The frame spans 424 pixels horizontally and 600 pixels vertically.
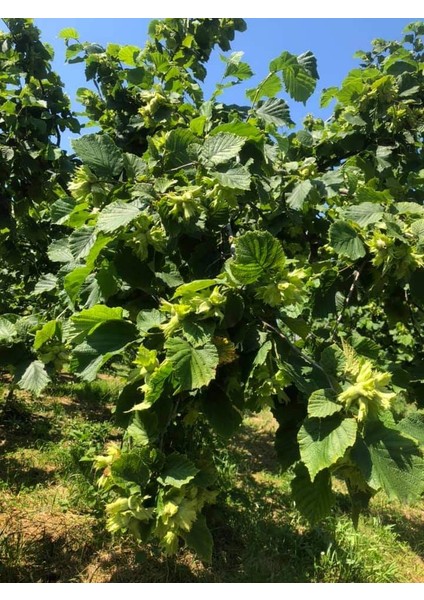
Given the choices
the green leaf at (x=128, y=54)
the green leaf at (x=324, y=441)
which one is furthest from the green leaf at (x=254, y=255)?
the green leaf at (x=128, y=54)

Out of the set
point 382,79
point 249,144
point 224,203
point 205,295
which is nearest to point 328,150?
point 382,79

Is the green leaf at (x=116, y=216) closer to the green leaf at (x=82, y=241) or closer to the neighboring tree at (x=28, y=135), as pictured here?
the green leaf at (x=82, y=241)

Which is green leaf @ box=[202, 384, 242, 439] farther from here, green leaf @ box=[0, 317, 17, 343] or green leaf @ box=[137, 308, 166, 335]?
green leaf @ box=[0, 317, 17, 343]

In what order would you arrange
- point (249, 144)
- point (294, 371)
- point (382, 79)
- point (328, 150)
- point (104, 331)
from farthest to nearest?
point (328, 150), point (382, 79), point (249, 144), point (104, 331), point (294, 371)

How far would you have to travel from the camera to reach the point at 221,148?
1.45 meters

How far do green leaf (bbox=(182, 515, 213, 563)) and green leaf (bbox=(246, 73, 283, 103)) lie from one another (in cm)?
161

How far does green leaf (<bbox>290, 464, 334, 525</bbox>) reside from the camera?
1.12 m

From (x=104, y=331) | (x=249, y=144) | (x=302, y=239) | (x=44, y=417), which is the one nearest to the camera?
(x=104, y=331)

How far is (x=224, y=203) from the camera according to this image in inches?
60.9

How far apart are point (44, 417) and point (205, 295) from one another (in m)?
4.97

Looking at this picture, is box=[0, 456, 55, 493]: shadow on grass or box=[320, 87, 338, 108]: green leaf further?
box=[0, 456, 55, 493]: shadow on grass

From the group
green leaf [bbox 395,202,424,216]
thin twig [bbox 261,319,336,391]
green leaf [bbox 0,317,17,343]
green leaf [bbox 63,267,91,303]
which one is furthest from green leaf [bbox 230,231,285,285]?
green leaf [bbox 0,317,17,343]

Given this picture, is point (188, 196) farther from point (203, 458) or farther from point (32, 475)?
point (32, 475)

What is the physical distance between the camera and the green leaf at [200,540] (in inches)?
41.7
